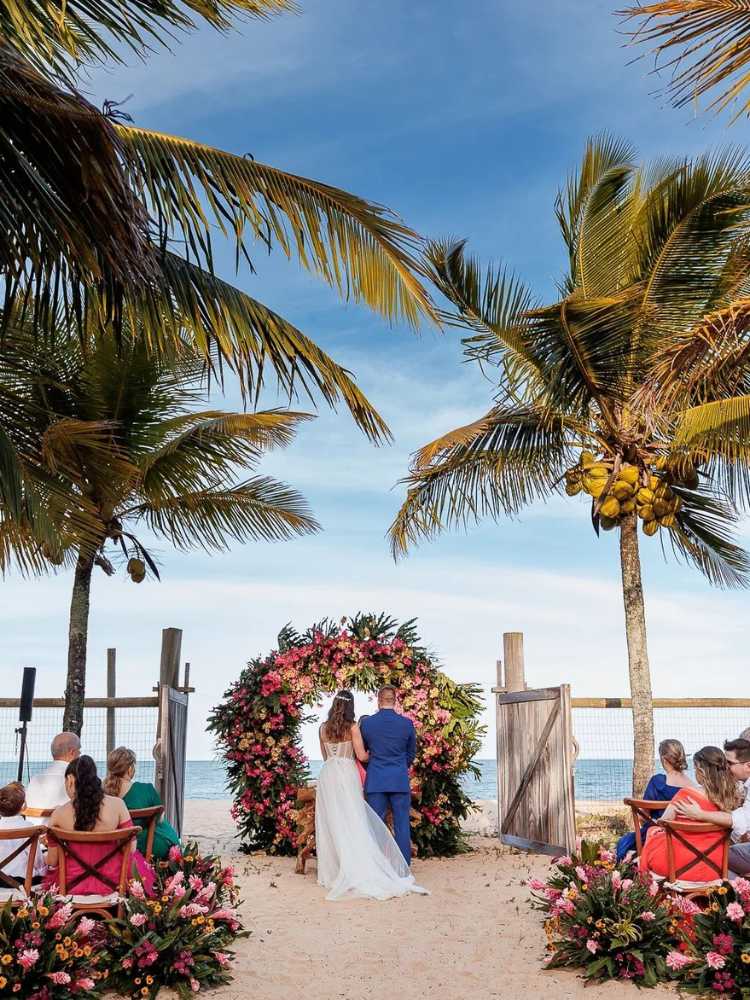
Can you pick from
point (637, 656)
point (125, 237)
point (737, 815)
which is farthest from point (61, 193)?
point (637, 656)

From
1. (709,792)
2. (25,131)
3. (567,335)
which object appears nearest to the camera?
(25,131)

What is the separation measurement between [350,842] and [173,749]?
2.67 metres

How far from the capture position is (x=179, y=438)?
12336mm

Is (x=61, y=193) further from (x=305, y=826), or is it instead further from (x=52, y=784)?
(x=305, y=826)

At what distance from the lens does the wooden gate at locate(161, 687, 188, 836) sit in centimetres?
1110

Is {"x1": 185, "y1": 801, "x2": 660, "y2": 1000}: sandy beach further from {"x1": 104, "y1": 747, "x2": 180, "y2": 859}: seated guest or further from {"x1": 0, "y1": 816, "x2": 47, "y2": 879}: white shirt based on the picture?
{"x1": 0, "y1": 816, "x2": 47, "y2": 879}: white shirt

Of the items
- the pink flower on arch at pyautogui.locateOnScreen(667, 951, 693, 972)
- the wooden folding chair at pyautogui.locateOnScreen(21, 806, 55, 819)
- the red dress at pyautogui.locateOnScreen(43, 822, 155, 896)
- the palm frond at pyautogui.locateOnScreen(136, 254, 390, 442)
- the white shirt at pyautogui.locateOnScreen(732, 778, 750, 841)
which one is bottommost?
the pink flower on arch at pyautogui.locateOnScreen(667, 951, 693, 972)

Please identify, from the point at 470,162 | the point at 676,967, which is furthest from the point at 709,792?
the point at 470,162

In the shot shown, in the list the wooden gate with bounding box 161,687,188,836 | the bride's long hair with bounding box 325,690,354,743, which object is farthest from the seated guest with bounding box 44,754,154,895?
the wooden gate with bounding box 161,687,188,836

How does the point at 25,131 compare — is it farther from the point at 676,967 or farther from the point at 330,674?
the point at 330,674

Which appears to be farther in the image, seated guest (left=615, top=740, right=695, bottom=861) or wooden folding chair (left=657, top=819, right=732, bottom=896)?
seated guest (left=615, top=740, right=695, bottom=861)

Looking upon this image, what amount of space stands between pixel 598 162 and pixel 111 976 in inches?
452

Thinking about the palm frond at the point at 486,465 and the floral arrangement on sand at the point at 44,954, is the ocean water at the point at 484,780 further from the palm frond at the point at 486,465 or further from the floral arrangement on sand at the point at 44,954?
the floral arrangement on sand at the point at 44,954

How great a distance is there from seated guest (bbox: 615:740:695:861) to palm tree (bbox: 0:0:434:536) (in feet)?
10.8
